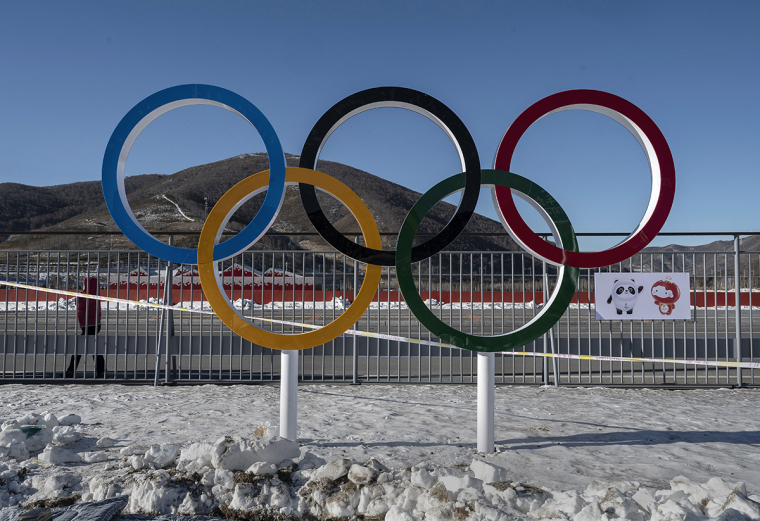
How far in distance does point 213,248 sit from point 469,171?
2.41 metres

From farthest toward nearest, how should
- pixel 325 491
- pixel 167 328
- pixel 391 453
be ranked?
pixel 167 328
pixel 391 453
pixel 325 491

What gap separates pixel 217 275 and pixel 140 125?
1.58m

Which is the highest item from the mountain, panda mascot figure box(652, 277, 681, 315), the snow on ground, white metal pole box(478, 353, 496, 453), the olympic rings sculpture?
the mountain

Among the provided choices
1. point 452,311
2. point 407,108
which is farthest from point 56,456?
point 452,311

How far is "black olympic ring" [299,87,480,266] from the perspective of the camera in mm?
4406

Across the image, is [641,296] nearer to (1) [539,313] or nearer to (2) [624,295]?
(2) [624,295]

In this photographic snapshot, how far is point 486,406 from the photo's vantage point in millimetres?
4488

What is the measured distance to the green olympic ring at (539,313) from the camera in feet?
14.5

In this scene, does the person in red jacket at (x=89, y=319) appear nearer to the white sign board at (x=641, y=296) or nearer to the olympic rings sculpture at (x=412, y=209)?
the olympic rings sculpture at (x=412, y=209)

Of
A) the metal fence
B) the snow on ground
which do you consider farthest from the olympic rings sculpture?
the metal fence

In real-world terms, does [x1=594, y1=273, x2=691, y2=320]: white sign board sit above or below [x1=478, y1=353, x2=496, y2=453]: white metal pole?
above

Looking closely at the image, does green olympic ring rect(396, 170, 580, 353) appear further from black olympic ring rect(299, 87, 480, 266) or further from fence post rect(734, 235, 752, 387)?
fence post rect(734, 235, 752, 387)

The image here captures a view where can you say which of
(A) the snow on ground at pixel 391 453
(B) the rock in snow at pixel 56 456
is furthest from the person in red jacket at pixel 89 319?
(B) the rock in snow at pixel 56 456

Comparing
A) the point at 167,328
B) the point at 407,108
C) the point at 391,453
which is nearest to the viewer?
the point at 391,453
